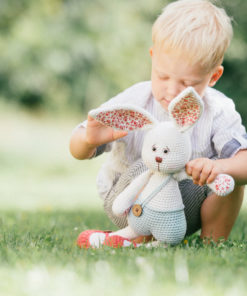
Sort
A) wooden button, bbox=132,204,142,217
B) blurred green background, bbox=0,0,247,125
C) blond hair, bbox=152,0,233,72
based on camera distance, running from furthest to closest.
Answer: blurred green background, bbox=0,0,247,125
blond hair, bbox=152,0,233,72
wooden button, bbox=132,204,142,217

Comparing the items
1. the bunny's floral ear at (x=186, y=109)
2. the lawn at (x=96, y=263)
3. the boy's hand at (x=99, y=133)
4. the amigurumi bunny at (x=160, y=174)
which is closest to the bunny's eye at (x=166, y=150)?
the amigurumi bunny at (x=160, y=174)

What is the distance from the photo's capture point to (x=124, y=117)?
8.11ft

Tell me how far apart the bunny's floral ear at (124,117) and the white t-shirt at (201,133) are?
326mm

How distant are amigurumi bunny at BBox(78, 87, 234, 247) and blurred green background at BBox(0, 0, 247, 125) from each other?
14.9m

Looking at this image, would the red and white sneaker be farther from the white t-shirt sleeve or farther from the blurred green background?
the blurred green background

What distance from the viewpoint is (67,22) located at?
19609 millimetres

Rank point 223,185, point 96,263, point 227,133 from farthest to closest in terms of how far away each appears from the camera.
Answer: point 227,133 < point 223,185 < point 96,263

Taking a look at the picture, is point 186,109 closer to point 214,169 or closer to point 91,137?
point 214,169

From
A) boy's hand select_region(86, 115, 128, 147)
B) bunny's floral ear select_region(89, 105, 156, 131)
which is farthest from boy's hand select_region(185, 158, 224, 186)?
boy's hand select_region(86, 115, 128, 147)

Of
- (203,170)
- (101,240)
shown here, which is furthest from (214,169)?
(101,240)

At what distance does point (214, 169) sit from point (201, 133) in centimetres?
47

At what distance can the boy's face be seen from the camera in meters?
2.56

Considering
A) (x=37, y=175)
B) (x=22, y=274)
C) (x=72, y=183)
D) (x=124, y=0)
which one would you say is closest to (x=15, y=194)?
(x=72, y=183)

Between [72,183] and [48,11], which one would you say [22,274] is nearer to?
[72,183]
